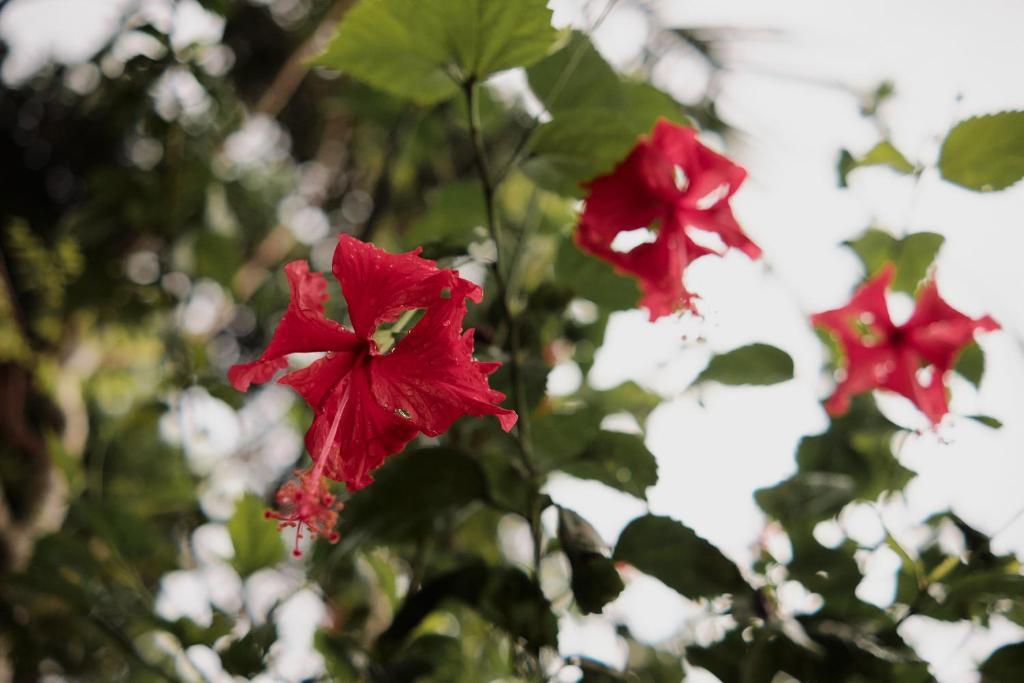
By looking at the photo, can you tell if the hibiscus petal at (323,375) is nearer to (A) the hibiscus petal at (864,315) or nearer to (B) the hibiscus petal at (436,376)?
(B) the hibiscus petal at (436,376)

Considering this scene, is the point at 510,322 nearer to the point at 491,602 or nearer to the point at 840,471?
the point at 491,602

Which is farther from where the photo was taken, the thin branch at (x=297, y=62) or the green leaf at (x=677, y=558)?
the thin branch at (x=297, y=62)

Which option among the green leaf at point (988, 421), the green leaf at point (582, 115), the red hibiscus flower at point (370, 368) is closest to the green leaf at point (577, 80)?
the green leaf at point (582, 115)

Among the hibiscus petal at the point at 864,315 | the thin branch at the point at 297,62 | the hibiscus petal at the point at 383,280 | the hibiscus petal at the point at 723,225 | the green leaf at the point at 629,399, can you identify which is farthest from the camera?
the thin branch at the point at 297,62

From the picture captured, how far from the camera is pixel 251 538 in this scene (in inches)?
28.5

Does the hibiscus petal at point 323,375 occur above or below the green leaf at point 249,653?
above

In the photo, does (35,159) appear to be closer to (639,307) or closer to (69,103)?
(69,103)

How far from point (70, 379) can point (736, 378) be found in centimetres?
126

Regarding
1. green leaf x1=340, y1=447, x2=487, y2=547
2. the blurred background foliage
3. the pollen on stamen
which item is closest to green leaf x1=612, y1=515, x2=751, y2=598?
the blurred background foliage

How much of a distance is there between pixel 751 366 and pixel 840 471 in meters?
0.18

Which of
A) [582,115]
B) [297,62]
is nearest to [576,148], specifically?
[582,115]

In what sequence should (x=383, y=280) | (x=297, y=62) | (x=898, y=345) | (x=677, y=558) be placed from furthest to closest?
(x=297, y=62)
(x=898, y=345)
(x=677, y=558)
(x=383, y=280)

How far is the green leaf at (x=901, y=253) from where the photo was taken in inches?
28.8

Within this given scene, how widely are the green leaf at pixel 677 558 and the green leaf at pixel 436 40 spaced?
388 mm
